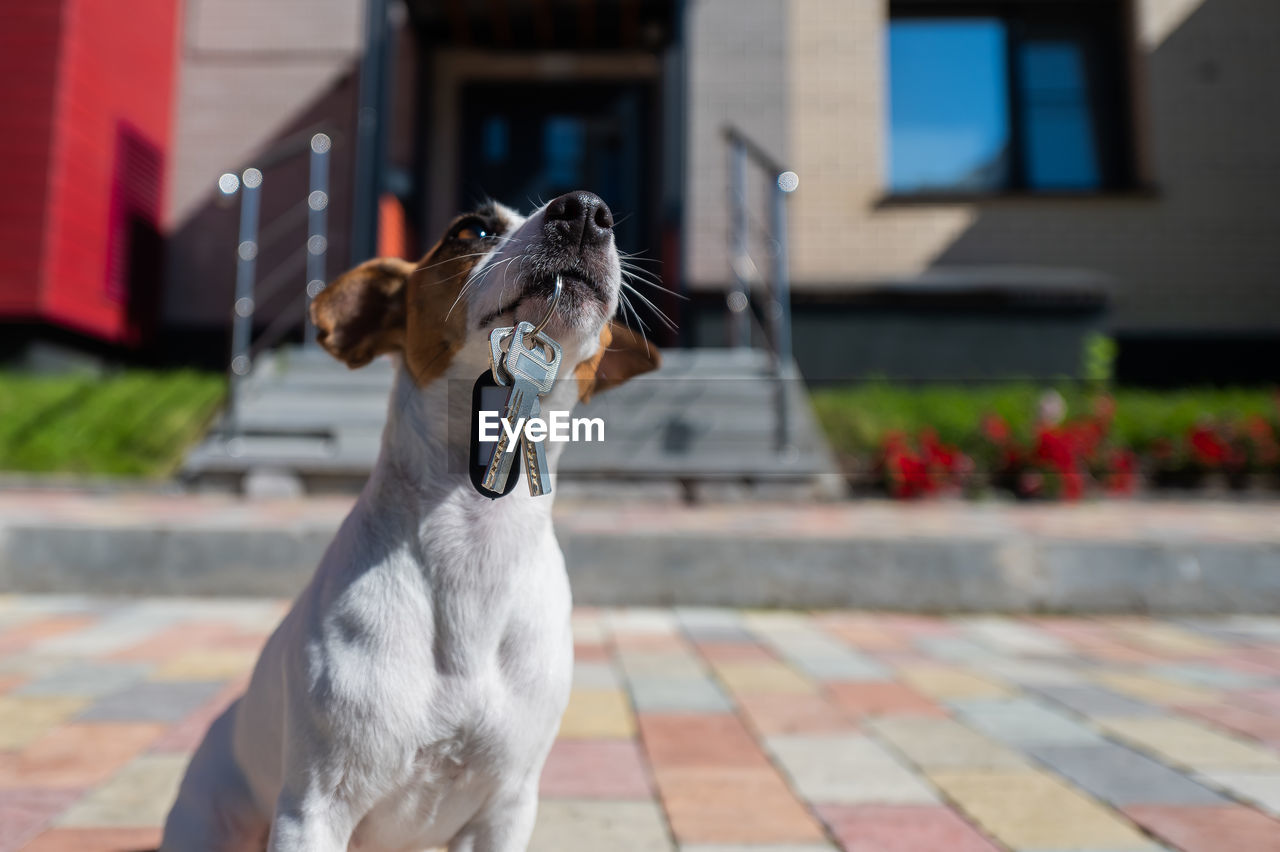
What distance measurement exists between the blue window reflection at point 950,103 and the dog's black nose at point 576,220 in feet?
25.6

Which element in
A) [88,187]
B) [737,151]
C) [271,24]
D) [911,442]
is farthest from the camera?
[271,24]

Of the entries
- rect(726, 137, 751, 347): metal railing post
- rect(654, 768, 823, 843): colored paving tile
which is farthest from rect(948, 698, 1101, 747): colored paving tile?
rect(726, 137, 751, 347): metal railing post

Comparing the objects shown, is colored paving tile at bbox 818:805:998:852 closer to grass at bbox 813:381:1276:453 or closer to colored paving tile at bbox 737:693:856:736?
colored paving tile at bbox 737:693:856:736

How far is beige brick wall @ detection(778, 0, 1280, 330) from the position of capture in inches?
296

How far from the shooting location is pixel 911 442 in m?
5.18

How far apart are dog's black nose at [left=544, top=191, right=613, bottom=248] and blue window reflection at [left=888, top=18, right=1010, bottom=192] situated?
7811 mm

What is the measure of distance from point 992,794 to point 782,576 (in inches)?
68.1

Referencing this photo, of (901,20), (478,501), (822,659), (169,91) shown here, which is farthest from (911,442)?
(169,91)

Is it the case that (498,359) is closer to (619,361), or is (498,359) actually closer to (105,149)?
(619,361)

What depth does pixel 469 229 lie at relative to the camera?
38.4 inches

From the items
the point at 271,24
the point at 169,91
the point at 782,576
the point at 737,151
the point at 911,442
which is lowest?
the point at 782,576

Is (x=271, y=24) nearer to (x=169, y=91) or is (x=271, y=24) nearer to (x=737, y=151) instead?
(x=169, y=91)

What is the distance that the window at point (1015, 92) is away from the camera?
7977mm

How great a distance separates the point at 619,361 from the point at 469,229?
258 mm
